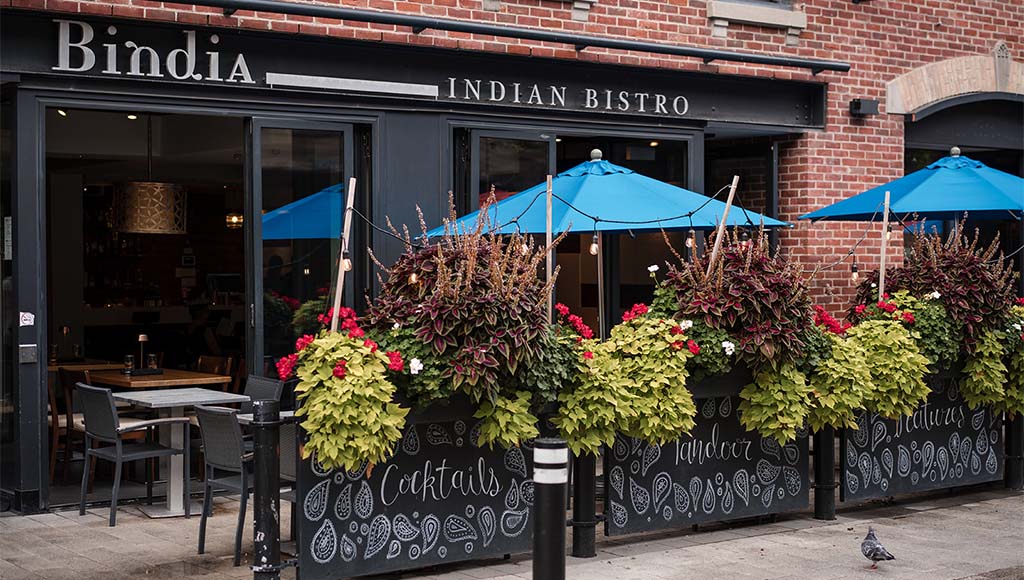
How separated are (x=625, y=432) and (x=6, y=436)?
14.5 feet

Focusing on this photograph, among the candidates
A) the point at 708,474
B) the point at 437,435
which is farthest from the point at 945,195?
the point at 437,435

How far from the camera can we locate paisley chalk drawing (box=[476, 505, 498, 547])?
7.41 meters

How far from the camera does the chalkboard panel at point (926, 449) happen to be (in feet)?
30.3

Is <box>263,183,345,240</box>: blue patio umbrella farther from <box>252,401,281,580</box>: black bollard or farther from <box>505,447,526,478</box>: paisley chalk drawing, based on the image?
<box>252,401,281,580</box>: black bollard

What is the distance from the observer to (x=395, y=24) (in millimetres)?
9938

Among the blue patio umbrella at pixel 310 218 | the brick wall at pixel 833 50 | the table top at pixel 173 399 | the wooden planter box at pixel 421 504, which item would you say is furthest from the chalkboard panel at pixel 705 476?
the brick wall at pixel 833 50

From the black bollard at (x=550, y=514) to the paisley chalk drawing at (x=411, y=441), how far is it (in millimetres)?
1690

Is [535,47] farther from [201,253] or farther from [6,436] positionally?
[201,253]

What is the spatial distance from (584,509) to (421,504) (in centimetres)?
113

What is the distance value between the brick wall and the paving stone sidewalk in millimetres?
4288

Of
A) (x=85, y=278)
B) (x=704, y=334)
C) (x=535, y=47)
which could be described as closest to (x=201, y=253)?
(x=85, y=278)

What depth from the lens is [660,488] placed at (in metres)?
8.13

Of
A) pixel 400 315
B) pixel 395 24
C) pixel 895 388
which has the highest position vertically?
pixel 395 24

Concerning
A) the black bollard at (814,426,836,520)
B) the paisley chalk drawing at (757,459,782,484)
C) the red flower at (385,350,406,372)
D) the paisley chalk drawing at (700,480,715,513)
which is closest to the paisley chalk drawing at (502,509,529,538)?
the red flower at (385,350,406,372)
